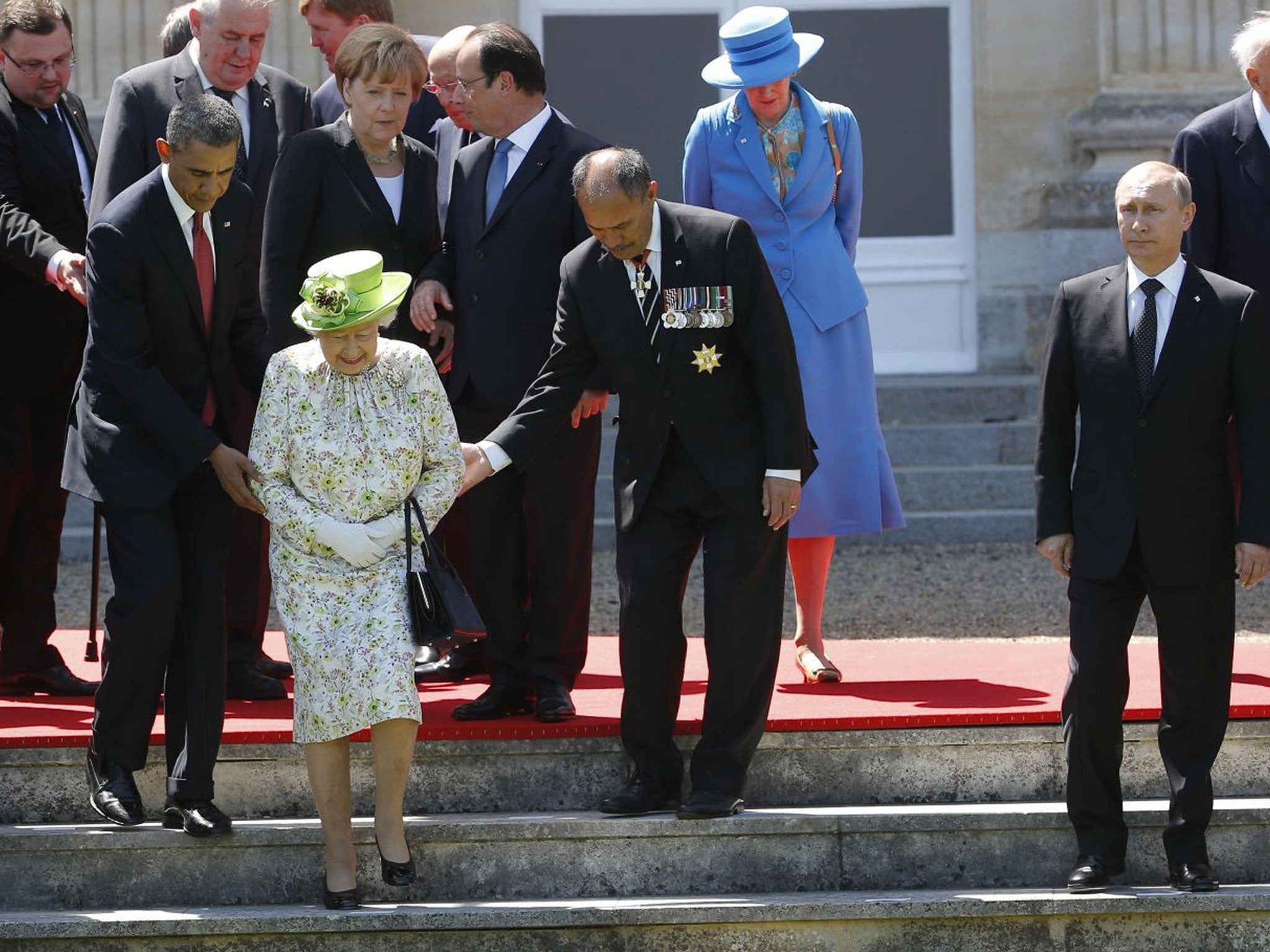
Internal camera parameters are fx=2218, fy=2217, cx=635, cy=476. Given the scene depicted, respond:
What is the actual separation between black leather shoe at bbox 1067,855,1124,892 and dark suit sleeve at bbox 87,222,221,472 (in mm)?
2306

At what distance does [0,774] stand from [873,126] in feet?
22.2

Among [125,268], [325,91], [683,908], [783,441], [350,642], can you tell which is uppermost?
[325,91]

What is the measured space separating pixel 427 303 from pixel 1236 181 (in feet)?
7.41

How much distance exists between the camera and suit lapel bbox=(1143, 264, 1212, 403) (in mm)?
5211

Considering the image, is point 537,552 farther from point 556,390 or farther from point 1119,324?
point 1119,324

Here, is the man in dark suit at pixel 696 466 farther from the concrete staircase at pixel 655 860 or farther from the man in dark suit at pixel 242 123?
the man in dark suit at pixel 242 123

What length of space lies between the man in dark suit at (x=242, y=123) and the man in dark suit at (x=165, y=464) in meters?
0.45

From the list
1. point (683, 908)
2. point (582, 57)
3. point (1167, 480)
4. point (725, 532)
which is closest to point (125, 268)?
point (725, 532)

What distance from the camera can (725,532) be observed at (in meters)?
5.54

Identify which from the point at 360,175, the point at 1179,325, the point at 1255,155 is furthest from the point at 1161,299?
the point at 360,175

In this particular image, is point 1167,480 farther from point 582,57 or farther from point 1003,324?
point 582,57

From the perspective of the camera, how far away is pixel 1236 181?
6.12 m

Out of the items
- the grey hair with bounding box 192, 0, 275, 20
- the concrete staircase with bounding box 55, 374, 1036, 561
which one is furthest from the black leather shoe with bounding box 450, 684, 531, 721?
the concrete staircase with bounding box 55, 374, 1036, 561

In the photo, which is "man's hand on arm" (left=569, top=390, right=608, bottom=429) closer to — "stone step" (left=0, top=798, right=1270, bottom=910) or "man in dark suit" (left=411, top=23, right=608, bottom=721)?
"man in dark suit" (left=411, top=23, right=608, bottom=721)
